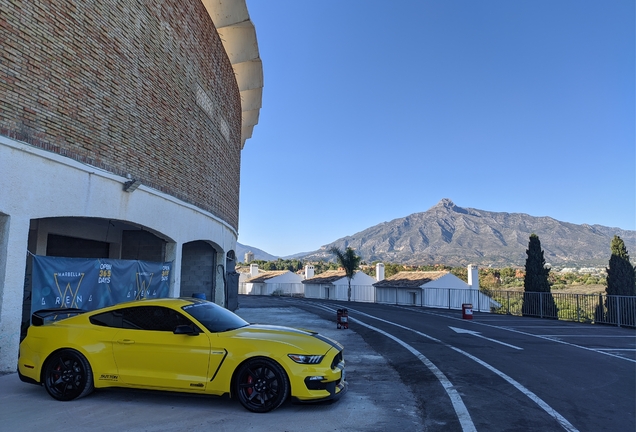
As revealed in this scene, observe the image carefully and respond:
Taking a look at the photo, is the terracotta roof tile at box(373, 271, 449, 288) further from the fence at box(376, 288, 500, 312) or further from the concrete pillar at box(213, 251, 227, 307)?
the concrete pillar at box(213, 251, 227, 307)

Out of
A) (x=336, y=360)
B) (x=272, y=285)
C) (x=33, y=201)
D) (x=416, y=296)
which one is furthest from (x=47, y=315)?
(x=272, y=285)

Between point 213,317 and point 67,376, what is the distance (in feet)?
6.76

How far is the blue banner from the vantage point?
28.5 ft

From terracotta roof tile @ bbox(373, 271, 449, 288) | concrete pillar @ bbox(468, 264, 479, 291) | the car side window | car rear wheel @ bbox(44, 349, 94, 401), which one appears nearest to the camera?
car rear wheel @ bbox(44, 349, 94, 401)

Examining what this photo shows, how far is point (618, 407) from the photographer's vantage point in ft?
20.6

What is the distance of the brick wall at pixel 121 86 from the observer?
827 centimetres

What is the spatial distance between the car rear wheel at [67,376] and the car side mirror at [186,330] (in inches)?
54.0

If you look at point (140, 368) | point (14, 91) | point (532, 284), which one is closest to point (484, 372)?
point (140, 368)

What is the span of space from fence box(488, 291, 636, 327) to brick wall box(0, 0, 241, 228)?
17440 millimetres

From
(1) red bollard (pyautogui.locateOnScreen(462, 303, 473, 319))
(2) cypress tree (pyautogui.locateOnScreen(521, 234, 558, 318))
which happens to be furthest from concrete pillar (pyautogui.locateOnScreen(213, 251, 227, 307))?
(2) cypress tree (pyautogui.locateOnScreen(521, 234, 558, 318))

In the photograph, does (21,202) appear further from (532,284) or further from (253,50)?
(532,284)

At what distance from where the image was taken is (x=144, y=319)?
630cm

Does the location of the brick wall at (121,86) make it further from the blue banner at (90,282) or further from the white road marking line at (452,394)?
the white road marking line at (452,394)

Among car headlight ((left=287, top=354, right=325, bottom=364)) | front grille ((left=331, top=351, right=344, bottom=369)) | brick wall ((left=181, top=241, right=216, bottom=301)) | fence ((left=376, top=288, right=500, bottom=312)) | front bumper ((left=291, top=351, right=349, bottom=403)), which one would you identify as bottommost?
fence ((left=376, top=288, right=500, bottom=312))
